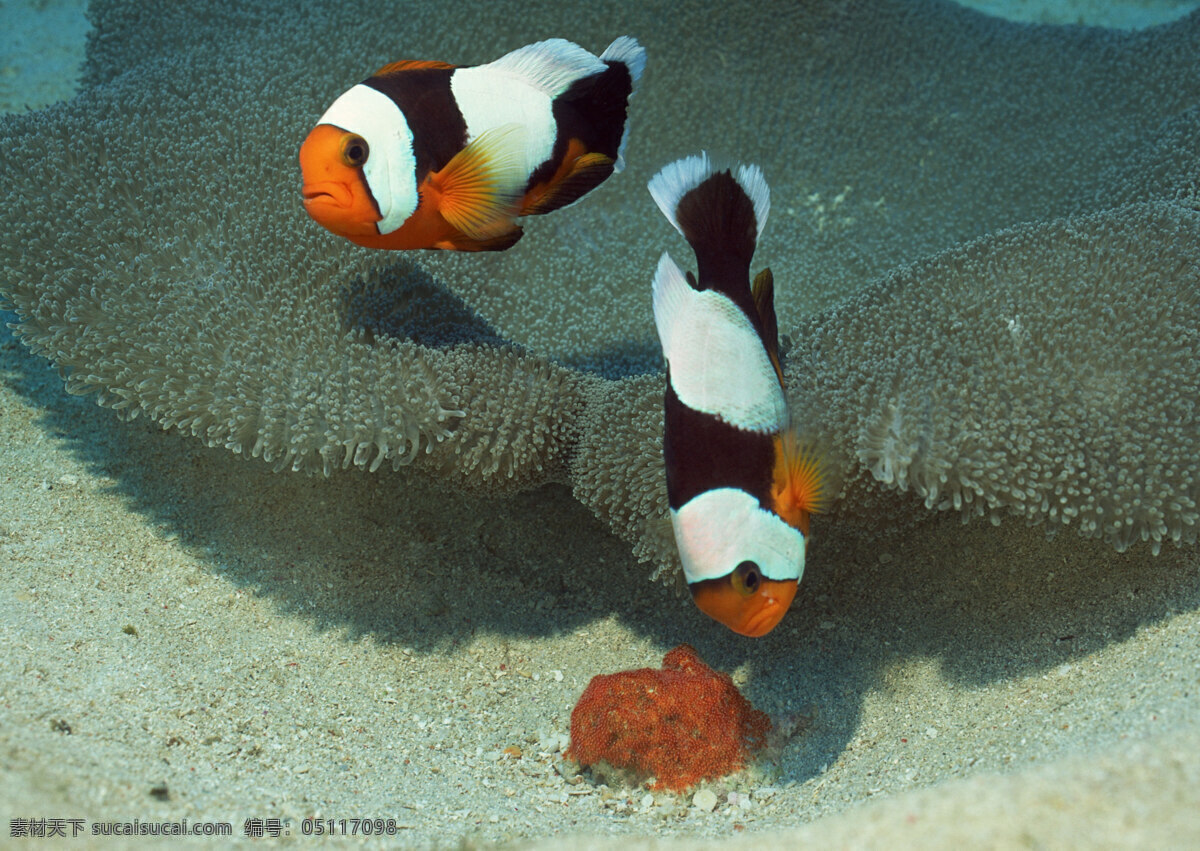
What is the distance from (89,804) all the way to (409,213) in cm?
96

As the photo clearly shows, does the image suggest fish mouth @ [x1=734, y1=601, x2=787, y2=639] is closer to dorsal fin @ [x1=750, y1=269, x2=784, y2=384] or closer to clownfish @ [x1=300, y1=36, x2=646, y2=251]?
dorsal fin @ [x1=750, y1=269, x2=784, y2=384]

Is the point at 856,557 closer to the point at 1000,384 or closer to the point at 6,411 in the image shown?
the point at 1000,384

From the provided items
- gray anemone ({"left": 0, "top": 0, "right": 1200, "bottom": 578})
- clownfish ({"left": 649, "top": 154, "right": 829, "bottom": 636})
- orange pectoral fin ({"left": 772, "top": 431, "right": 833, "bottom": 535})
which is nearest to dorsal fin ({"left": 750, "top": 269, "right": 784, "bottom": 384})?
clownfish ({"left": 649, "top": 154, "right": 829, "bottom": 636})

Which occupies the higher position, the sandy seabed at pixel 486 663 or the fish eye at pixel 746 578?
the fish eye at pixel 746 578

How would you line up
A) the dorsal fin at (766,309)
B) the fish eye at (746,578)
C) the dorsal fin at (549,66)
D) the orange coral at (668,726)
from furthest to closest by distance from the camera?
1. the orange coral at (668,726)
2. the dorsal fin at (549,66)
3. the dorsal fin at (766,309)
4. the fish eye at (746,578)

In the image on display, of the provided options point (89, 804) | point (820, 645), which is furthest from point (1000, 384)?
point (89, 804)

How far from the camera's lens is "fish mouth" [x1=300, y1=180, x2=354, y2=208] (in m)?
1.32

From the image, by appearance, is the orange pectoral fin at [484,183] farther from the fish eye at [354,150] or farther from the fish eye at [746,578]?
the fish eye at [746,578]

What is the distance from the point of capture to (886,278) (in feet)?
6.04

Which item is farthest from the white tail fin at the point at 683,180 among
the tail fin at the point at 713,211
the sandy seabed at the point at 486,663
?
the sandy seabed at the point at 486,663

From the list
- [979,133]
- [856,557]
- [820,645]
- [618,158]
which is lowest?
[820,645]

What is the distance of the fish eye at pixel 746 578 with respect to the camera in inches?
42.9

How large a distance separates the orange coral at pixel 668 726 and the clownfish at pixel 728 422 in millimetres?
568

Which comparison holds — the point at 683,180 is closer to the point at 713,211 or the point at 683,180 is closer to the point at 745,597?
the point at 713,211
